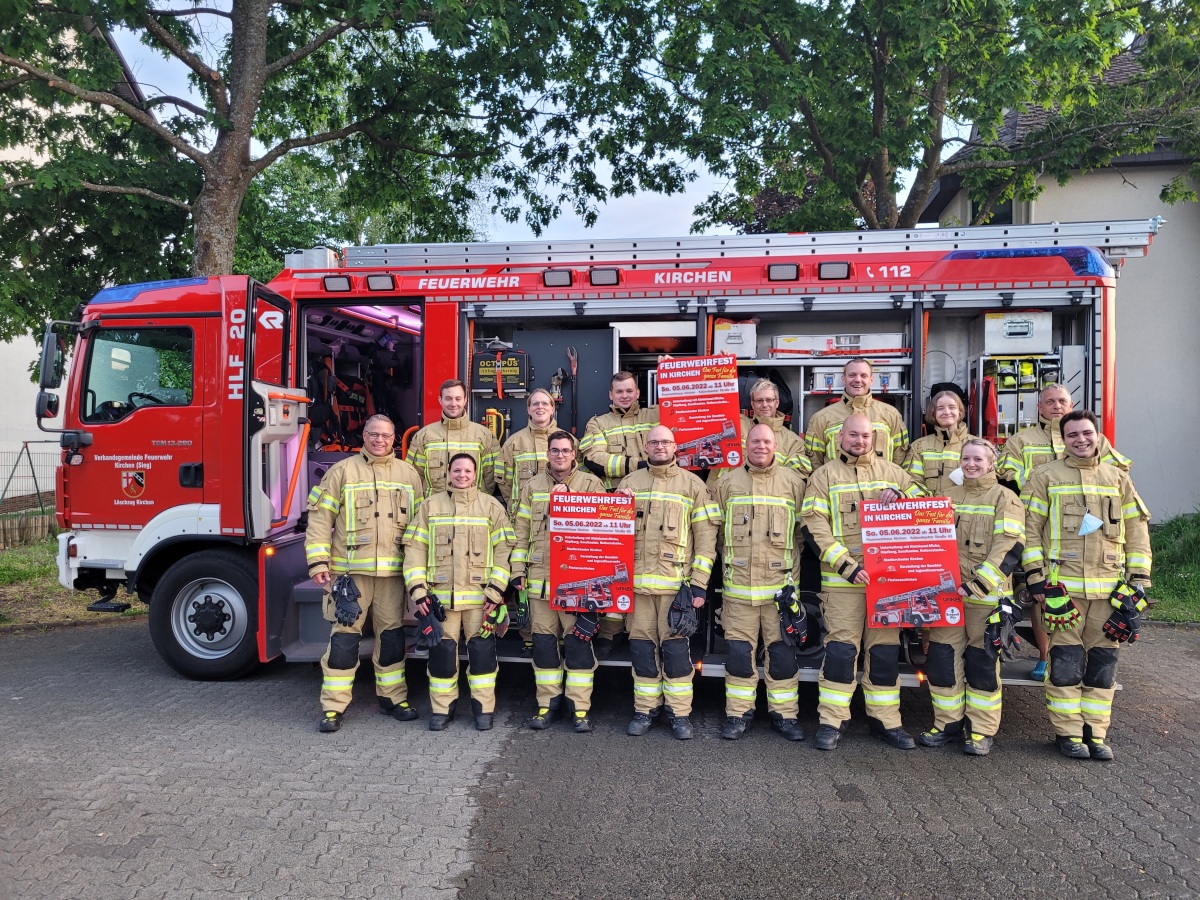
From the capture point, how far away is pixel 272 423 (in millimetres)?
5719

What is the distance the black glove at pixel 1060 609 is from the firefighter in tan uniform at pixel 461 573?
315cm

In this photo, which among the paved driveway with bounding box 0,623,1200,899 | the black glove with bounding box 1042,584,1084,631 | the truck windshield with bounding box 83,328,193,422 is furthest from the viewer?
the truck windshield with bounding box 83,328,193,422

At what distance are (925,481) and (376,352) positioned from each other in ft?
16.4

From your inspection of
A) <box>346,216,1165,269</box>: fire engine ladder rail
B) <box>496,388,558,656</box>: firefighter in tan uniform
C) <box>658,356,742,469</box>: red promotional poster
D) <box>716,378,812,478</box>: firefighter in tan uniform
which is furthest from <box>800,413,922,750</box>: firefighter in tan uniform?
<box>496,388,558,656</box>: firefighter in tan uniform

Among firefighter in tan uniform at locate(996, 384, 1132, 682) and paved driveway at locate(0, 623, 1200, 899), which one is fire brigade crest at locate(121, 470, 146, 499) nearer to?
paved driveway at locate(0, 623, 1200, 899)

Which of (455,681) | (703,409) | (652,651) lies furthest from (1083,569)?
(455,681)

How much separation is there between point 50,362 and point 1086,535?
6749 mm

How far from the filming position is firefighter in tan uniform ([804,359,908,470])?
17.2 ft

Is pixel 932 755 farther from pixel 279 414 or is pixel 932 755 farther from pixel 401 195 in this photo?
pixel 401 195

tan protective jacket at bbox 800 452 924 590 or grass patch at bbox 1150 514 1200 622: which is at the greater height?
tan protective jacket at bbox 800 452 924 590

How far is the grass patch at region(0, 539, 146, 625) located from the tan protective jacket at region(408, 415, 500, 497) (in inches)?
184

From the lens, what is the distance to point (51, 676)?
6.24 meters

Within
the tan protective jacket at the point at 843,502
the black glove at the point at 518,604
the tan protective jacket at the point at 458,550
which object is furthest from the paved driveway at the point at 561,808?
the tan protective jacket at the point at 843,502

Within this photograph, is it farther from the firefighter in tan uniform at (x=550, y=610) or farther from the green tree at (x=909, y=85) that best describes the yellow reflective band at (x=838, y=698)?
the green tree at (x=909, y=85)
